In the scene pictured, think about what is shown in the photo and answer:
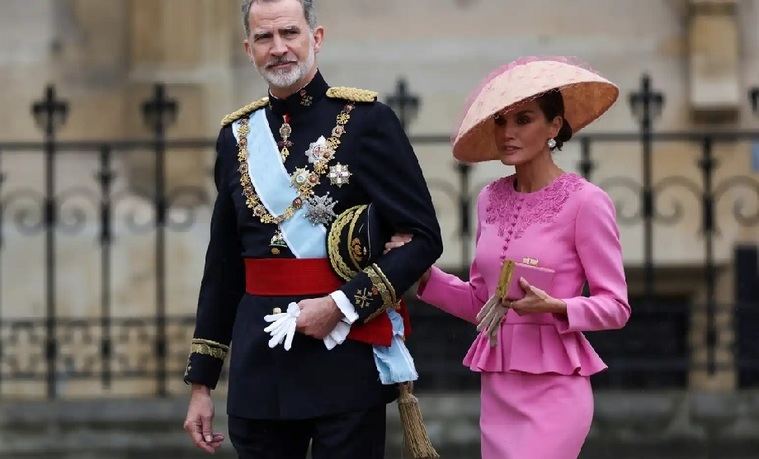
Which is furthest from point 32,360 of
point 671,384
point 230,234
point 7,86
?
point 230,234

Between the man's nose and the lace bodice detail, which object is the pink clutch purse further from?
the man's nose

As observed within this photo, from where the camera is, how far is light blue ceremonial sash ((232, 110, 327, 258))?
15.0ft

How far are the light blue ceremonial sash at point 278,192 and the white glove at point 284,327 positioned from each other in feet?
0.47

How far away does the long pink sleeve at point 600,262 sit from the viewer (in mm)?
4508

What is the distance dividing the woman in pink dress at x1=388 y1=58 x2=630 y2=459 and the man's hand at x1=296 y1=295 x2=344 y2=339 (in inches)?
14.8

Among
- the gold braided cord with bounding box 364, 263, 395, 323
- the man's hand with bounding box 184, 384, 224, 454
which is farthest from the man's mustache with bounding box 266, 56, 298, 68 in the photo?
the man's hand with bounding box 184, 384, 224, 454

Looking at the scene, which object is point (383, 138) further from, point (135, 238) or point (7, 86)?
point (7, 86)

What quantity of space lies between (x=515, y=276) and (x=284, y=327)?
1.81ft

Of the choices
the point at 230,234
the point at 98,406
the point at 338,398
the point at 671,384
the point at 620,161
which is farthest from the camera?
the point at 620,161

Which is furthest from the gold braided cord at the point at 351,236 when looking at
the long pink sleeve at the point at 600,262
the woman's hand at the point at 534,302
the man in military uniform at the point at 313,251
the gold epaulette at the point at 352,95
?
the long pink sleeve at the point at 600,262

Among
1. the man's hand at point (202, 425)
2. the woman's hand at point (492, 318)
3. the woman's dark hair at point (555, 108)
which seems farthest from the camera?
the man's hand at point (202, 425)

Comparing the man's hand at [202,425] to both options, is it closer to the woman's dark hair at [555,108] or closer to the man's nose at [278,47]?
the man's nose at [278,47]

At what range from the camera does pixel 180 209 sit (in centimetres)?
1029

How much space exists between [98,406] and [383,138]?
470 cm
